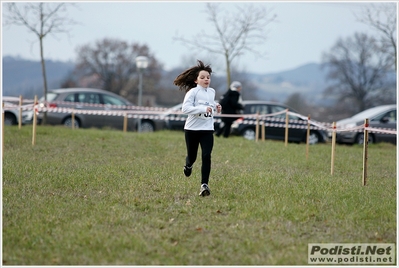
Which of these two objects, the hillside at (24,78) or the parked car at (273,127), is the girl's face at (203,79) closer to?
the parked car at (273,127)

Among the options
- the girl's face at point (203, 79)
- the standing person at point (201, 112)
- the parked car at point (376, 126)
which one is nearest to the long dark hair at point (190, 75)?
the standing person at point (201, 112)

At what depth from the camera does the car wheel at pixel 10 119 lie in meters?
23.1

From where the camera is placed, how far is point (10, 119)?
23156mm

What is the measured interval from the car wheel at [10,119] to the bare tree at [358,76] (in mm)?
66579

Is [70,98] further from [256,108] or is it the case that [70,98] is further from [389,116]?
[389,116]

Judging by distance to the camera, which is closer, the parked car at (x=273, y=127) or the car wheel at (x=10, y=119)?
the parked car at (x=273, y=127)

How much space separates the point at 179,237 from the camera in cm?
689

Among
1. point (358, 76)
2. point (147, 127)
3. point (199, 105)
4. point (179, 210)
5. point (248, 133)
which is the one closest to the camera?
point (179, 210)

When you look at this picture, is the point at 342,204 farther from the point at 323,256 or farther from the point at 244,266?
the point at 244,266

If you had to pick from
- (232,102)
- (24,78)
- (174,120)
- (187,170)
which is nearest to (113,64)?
(24,78)

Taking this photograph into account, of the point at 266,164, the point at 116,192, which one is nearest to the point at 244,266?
the point at 116,192

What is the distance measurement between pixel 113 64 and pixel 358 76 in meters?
35.3

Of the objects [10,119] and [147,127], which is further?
[147,127]

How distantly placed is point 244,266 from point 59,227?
2.28 meters
